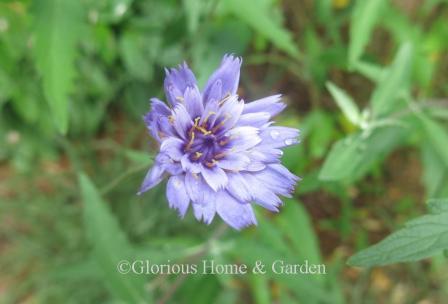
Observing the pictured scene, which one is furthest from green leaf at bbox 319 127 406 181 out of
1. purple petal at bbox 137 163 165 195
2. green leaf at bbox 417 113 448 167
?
purple petal at bbox 137 163 165 195

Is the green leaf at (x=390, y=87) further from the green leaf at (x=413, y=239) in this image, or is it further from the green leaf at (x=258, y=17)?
the green leaf at (x=413, y=239)

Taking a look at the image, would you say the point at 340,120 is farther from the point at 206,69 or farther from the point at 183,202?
the point at 183,202

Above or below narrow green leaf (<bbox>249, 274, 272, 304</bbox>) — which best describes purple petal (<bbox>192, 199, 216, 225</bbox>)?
below

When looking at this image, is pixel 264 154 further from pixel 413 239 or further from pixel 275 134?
pixel 413 239

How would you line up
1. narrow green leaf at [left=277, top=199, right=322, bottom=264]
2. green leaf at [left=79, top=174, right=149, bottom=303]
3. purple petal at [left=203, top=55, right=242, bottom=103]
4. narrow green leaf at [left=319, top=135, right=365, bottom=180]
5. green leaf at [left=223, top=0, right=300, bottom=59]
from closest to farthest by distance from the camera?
purple petal at [left=203, top=55, right=242, bottom=103], narrow green leaf at [left=319, top=135, right=365, bottom=180], green leaf at [left=79, top=174, right=149, bottom=303], green leaf at [left=223, top=0, right=300, bottom=59], narrow green leaf at [left=277, top=199, right=322, bottom=264]

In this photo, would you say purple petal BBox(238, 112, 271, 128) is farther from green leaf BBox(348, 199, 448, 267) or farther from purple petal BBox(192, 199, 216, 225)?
green leaf BBox(348, 199, 448, 267)

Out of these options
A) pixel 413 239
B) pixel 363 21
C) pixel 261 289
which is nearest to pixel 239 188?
pixel 413 239

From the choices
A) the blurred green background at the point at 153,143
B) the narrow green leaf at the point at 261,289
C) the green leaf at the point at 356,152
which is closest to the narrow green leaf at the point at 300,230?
the blurred green background at the point at 153,143
